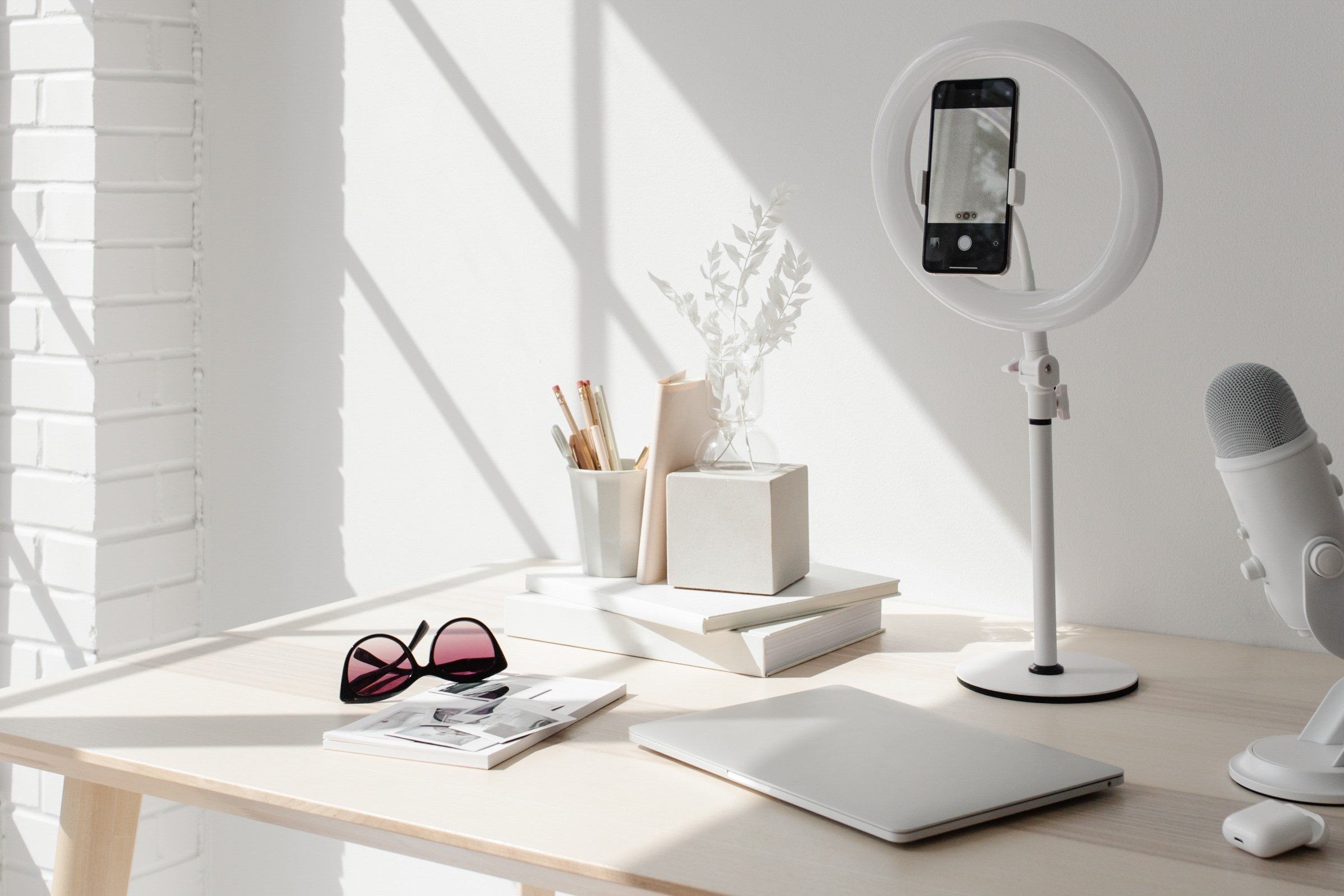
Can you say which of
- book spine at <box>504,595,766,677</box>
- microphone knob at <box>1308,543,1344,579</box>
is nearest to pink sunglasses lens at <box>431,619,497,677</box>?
book spine at <box>504,595,766,677</box>

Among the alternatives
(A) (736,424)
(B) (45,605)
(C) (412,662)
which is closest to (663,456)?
(A) (736,424)

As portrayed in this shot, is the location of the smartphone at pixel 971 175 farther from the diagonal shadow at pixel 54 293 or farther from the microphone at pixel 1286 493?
the diagonal shadow at pixel 54 293

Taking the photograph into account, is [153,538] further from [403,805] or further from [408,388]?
[403,805]

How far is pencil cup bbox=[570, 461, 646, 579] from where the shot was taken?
1.24 metres

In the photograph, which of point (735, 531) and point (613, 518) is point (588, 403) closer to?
point (613, 518)

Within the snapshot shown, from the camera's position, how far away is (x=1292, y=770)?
79cm

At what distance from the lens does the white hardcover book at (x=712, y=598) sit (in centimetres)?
109

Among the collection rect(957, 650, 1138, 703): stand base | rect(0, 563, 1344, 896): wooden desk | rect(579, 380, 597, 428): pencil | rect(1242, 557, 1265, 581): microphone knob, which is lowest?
rect(0, 563, 1344, 896): wooden desk

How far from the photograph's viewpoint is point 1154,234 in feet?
3.08

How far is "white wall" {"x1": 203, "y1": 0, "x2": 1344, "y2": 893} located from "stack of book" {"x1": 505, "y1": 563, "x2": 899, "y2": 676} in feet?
0.57

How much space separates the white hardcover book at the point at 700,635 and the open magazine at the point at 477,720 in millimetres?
94

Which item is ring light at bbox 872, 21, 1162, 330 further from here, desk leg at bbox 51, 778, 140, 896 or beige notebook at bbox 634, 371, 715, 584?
desk leg at bbox 51, 778, 140, 896

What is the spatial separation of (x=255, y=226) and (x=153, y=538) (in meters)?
0.48

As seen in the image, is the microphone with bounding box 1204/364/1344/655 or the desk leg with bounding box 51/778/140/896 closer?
the microphone with bounding box 1204/364/1344/655
